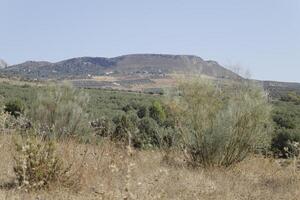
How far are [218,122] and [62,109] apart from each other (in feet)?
24.1

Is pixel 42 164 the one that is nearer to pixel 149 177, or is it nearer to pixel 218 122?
pixel 149 177

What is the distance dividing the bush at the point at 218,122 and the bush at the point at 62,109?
4.22 meters

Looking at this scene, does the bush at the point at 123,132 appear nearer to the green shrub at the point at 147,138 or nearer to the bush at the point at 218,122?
the green shrub at the point at 147,138

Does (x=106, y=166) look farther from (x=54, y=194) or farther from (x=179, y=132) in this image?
(x=179, y=132)

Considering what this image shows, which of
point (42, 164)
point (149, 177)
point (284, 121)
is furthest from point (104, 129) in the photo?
point (284, 121)

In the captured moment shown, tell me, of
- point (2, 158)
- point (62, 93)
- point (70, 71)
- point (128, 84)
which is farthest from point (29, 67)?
point (2, 158)

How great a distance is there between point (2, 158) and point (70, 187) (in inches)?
79.5

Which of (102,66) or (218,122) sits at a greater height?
(218,122)

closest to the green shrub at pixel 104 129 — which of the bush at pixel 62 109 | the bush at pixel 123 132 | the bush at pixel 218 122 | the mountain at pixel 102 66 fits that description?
the bush at pixel 123 132

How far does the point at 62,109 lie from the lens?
16.4 metres

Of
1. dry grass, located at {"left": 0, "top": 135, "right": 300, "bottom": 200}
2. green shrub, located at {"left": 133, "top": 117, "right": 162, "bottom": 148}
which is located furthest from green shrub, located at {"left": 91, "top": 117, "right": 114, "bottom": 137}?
green shrub, located at {"left": 133, "top": 117, "right": 162, "bottom": 148}

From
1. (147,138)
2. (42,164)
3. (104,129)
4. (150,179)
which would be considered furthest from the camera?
(147,138)

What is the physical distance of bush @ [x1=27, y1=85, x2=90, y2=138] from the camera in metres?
15.3

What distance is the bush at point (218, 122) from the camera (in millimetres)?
10250
